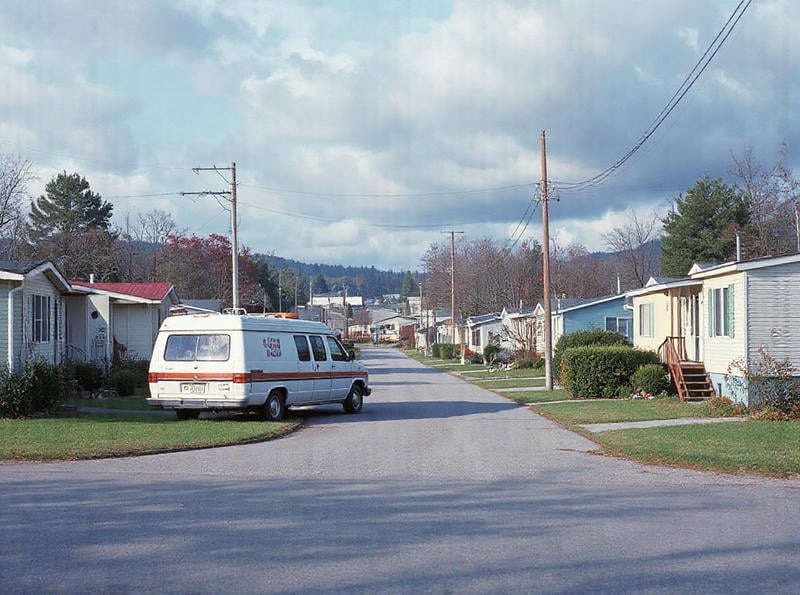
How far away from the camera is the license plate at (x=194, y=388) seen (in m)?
19.4

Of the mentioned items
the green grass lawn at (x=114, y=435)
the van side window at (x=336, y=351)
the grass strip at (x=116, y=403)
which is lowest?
the grass strip at (x=116, y=403)

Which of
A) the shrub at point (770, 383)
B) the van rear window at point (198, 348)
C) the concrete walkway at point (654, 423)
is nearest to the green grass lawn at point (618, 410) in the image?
the concrete walkway at point (654, 423)

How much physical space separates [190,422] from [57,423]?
2.65m

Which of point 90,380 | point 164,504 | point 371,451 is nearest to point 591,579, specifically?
point 164,504

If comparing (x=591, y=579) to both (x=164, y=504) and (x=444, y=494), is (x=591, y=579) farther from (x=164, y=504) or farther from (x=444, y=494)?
(x=164, y=504)

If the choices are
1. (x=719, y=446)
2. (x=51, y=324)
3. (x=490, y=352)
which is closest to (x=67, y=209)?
(x=490, y=352)

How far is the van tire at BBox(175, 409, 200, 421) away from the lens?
20.8 m

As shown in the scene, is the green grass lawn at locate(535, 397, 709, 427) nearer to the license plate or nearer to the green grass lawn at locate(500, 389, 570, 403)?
the green grass lawn at locate(500, 389, 570, 403)

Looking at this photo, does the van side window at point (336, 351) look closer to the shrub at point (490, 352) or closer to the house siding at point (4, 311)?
the house siding at point (4, 311)

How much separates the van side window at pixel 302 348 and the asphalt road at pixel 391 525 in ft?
19.9

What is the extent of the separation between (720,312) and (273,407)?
38.9ft

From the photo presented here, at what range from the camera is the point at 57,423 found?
726 inches

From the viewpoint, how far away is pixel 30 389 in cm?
1980

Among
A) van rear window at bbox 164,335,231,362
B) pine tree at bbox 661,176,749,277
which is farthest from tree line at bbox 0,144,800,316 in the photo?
van rear window at bbox 164,335,231,362
